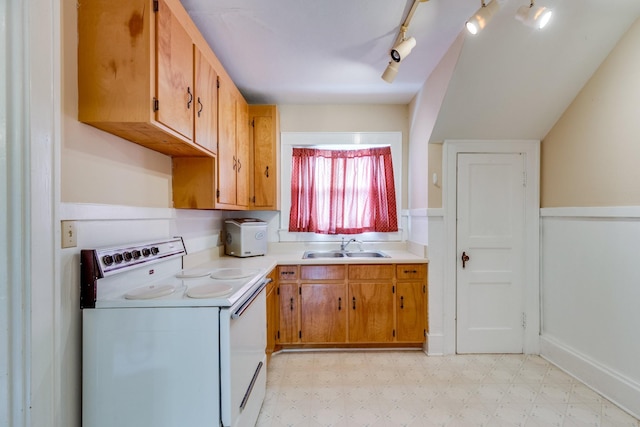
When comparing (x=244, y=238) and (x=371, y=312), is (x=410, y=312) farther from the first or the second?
(x=244, y=238)

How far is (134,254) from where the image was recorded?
54.7 inches

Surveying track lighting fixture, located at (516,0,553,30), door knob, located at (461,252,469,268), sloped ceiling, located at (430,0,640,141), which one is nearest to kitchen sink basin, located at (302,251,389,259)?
door knob, located at (461,252,469,268)

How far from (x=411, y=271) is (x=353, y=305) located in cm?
60

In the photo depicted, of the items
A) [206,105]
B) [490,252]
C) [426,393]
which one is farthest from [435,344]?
[206,105]

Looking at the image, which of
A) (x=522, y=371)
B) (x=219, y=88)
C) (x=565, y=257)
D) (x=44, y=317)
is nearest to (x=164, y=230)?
(x=44, y=317)

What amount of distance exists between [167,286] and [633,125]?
9.45 feet

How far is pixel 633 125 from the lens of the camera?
170 cm

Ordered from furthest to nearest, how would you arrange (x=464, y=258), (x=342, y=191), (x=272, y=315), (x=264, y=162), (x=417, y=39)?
(x=342, y=191)
(x=264, y=162)
(x=464, y=258)
(x=272, y=315)
(x=417, y=39)

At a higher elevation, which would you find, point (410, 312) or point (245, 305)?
point (245, 305)

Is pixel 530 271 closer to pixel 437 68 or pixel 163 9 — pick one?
pixel 437 68

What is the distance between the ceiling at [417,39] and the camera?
1.59m

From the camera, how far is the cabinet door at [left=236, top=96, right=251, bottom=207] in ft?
7.70

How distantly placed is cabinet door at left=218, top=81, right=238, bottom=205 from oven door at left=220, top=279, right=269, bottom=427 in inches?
31.4

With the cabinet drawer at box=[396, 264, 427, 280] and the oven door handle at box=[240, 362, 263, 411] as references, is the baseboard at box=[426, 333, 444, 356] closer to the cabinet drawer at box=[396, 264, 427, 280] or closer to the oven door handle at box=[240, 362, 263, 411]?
the cabinet drawer at box=[396, 264, 427, 280]
